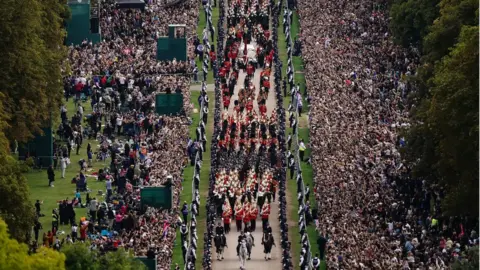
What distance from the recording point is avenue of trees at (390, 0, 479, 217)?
115562 mm

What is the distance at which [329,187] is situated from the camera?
124625 millimetres

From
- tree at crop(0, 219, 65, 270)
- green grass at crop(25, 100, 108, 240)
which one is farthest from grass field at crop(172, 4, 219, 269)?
tree at crop(0, 219, 65, 270)

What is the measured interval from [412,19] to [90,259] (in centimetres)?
5715

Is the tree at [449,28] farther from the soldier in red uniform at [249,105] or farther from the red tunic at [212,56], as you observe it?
the red tunic at [212,56]

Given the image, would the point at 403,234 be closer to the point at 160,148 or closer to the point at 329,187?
the point at 329,187

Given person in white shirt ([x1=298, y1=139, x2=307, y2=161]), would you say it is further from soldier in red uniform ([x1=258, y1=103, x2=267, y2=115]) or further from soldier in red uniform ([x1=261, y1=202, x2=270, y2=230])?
soldier in red uniform ([x1=261, y1=202, x2=270, y2=230])

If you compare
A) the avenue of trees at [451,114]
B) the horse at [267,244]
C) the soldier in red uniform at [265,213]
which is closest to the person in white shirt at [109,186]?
the soldier in red uniform at [265,213]

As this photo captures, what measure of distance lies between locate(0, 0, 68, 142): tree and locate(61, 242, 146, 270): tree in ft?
96.6

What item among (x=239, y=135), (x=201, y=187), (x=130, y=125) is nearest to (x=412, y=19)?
(x=239, y=135)

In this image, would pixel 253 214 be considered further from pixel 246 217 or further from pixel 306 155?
pixel 306 155

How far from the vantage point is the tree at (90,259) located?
9738 centimetres

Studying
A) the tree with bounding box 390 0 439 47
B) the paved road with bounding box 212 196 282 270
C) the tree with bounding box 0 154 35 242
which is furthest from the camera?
the tree with bounding box 390 0 439 47

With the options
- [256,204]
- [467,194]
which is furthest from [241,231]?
[467,194]

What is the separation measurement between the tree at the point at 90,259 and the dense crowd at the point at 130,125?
1172 centimetres
